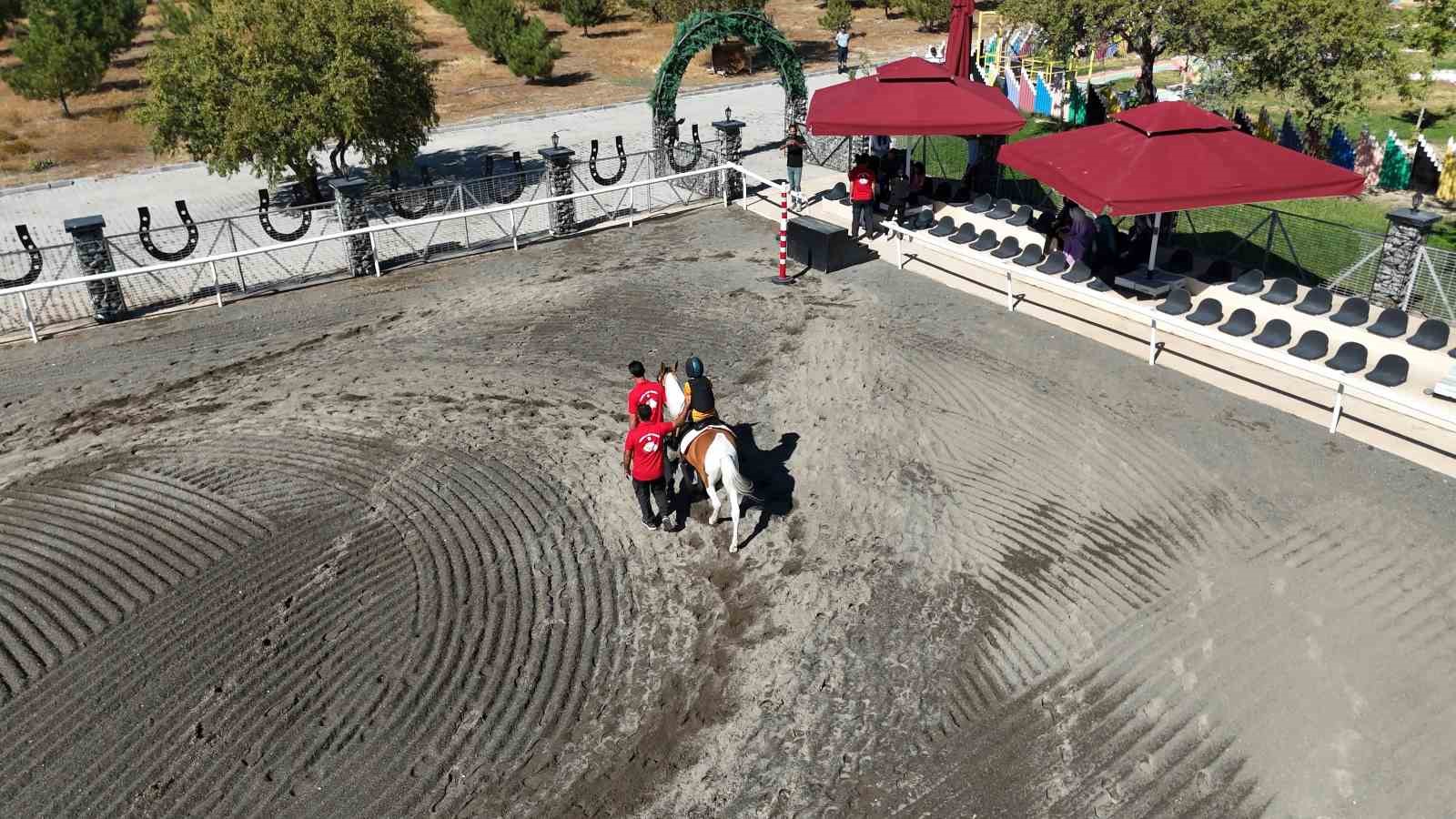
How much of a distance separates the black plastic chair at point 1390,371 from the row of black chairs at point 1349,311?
1249mm

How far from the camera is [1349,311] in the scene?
14508 millimetres

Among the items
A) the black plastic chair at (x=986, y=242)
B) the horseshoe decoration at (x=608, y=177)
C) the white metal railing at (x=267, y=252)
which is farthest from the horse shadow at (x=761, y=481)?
the horseshoe decoration at (x=608, y=177)

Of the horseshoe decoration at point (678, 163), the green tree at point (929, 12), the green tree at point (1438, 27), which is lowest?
the horseshoe decoration at point (678, 163)

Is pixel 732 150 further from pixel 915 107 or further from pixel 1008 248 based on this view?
pixel 1008 248

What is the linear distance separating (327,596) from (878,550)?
5.57m

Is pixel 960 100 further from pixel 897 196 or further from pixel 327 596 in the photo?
pixel 327 596

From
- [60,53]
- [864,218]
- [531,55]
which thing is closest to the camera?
[864,218]

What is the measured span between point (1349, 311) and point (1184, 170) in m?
3.25

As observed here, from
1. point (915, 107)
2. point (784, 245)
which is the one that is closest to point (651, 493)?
point (784, 245)

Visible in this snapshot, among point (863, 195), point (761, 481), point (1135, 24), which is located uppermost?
point (1135, 24)

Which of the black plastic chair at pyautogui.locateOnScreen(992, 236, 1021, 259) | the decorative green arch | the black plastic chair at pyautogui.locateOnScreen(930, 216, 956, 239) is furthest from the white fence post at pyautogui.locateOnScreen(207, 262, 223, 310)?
the black plastic chair at pyautogui.locateOnScreen(992, 236, 1021, 259)

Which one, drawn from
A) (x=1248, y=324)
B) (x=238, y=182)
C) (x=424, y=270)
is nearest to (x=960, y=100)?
(x=1248, y=324)

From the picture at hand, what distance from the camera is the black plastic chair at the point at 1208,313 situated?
14.9m

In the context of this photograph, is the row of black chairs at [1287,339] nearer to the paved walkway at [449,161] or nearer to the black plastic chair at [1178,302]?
the black plastic chair at [1178,302]
